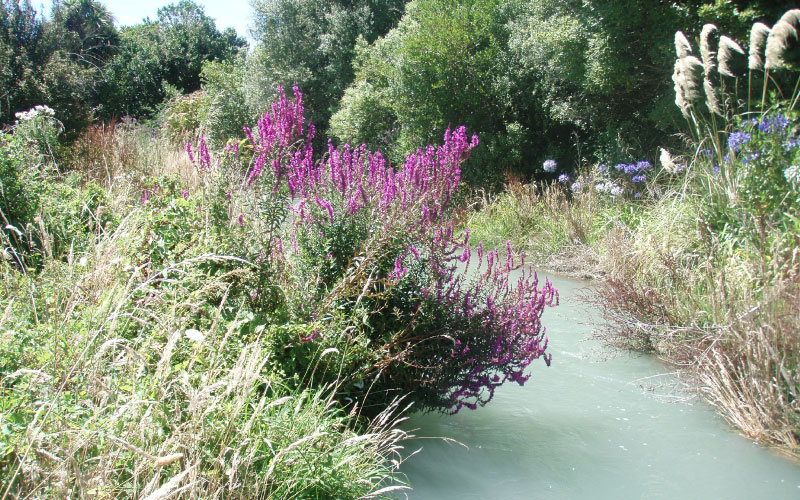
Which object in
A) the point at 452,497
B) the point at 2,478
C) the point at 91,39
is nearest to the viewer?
the point at 2,478

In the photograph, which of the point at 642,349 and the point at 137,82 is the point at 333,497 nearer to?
the point at 642,349

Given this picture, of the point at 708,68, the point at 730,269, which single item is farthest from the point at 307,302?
the point at 708,68

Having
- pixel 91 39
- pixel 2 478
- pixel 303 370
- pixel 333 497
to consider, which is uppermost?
pixel 91 39

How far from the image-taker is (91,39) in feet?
114

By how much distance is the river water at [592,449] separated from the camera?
118 inches

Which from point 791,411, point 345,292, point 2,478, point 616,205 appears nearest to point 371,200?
point 345,292

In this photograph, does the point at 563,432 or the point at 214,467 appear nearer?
the point at 214,467

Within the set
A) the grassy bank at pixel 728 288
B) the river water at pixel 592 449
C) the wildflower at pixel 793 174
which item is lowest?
the river water at pixel 592 449

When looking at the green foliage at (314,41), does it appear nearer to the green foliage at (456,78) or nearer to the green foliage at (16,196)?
the green foliage at (456,78)

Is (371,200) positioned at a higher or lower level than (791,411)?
higher

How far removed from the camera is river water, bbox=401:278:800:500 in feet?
9.81

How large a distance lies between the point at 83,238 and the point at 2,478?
116 inches

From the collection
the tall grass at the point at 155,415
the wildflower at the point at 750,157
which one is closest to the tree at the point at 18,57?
the tall grass at the point at 155,415

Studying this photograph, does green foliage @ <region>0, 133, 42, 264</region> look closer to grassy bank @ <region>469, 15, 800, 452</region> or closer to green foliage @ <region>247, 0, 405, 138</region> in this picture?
grassy bank @ <region>469, 15, 800, 452</region>
